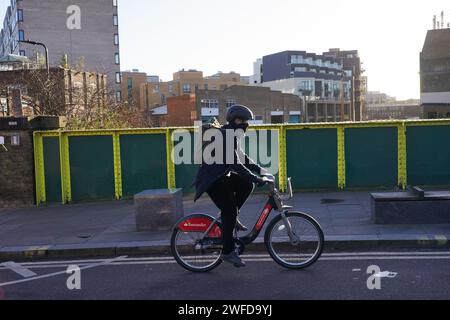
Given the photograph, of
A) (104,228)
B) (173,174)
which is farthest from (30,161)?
(104,228)

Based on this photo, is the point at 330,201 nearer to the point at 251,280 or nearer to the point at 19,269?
the point at 251,280

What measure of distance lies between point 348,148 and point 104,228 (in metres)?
5.79

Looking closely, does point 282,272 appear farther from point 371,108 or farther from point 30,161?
point 371,108

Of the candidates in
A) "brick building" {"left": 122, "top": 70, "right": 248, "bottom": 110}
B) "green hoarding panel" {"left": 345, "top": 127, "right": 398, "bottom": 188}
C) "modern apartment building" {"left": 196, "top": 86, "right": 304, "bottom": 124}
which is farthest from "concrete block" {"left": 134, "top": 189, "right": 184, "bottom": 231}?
"brick building" {"left": 122, "top": 70, "right": 248, "bottom": 110}

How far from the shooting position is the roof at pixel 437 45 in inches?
2778

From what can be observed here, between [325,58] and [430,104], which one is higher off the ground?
[325,58]

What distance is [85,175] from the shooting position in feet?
42.3

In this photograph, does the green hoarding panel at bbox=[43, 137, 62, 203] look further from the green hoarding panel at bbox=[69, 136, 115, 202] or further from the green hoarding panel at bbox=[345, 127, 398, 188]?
the green hoarding panel at bbox=[345, 127, 398, 188]

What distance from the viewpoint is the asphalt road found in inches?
215

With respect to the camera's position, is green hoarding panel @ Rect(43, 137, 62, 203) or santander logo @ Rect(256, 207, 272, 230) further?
green hoarding panel @ Rect(43, 137, 62, 203)

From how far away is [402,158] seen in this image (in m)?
12.1

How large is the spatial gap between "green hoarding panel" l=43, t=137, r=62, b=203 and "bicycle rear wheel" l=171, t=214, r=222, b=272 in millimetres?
7249

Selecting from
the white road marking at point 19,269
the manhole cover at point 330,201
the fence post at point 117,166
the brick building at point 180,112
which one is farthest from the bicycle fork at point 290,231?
the brick building at point 180,112
